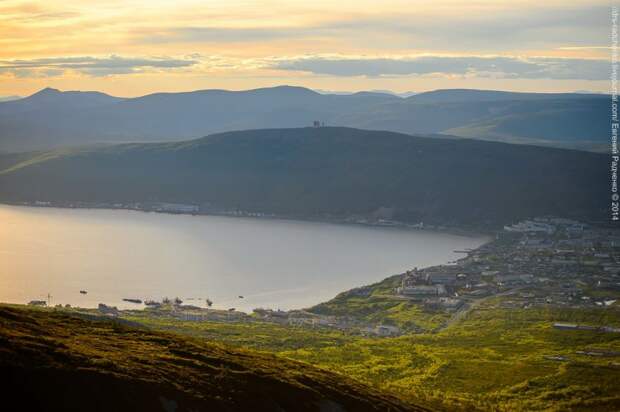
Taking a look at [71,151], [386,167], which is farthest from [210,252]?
[71,151]

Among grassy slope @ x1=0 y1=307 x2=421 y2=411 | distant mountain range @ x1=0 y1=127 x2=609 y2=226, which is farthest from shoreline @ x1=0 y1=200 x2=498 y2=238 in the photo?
grassy slope @ x1=0 y1=307 x2=421 y2=411

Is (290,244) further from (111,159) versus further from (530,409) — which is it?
(111,159)

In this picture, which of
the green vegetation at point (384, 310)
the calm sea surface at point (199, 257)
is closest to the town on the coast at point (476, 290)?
the green vegetation at point (384, 310)

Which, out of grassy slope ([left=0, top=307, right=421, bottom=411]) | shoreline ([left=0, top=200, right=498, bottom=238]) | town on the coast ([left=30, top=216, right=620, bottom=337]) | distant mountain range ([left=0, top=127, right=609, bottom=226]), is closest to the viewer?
grassy slope ([left=0, top=307, right=421, bottom=411])

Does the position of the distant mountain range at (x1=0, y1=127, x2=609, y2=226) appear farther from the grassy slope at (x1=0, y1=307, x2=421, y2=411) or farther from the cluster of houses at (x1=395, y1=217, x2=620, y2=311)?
the grassy slope at (x1=0, y1=307, x2=421, y2=411)

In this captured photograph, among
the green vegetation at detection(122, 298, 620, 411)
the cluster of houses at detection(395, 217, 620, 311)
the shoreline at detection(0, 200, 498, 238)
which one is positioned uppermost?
the shoreline at detection(0, 200, 498, 238)

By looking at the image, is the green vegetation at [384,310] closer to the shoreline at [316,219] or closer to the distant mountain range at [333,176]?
the shoreline at [316,219]
